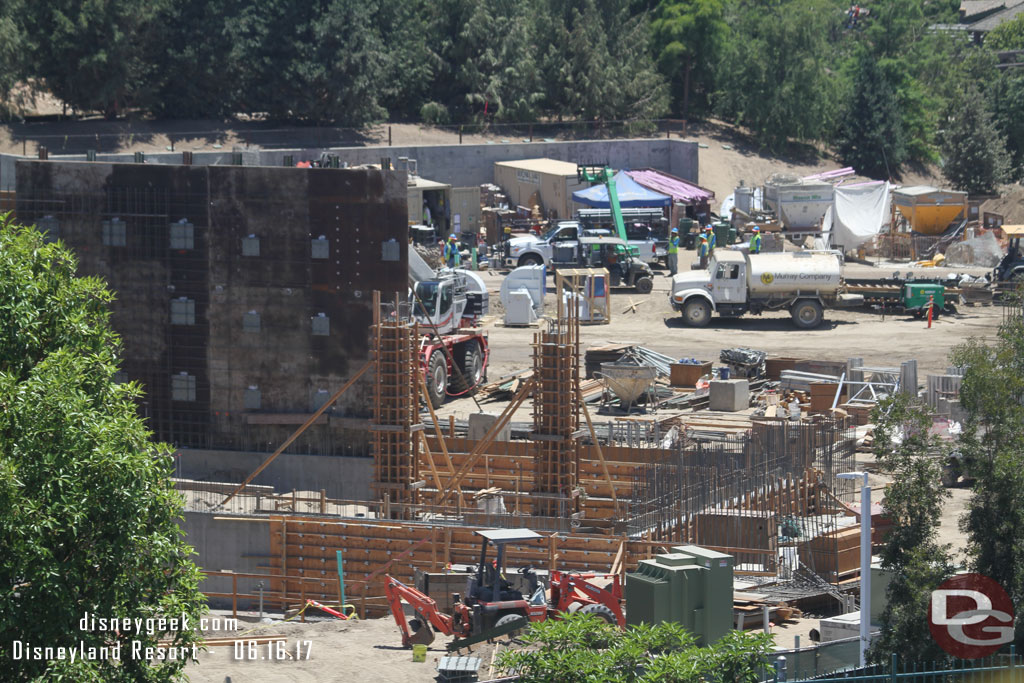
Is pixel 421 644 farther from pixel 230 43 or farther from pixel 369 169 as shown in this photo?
pixel 230 43

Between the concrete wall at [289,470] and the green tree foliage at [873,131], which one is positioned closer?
the concrete wall at [289,470]

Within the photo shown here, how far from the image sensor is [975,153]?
72188 millimetres

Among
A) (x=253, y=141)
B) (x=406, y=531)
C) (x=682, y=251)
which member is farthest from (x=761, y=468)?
(x=253, y=141)

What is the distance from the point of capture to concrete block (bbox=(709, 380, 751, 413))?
36.3 metres

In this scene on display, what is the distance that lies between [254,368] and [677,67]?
51949 mm

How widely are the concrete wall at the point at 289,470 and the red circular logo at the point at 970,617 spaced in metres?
15.3

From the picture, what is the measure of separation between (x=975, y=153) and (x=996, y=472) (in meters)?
59.1

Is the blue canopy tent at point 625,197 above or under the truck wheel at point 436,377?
above

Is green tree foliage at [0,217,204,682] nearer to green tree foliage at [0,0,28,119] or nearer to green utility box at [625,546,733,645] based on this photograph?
green utility box at [625,546,733,645]

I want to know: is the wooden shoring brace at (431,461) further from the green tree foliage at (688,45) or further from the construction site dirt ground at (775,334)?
the green tree foliage at (688,45)

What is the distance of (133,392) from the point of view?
1803 centimetres

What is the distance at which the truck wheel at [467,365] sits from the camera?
37.7 meters

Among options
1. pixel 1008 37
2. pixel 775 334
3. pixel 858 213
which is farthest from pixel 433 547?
pixel 1008 37

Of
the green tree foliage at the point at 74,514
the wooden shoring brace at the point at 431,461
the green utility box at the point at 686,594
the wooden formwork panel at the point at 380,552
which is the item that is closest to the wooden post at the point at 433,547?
the wooden formwork panel at the point at 380,552
